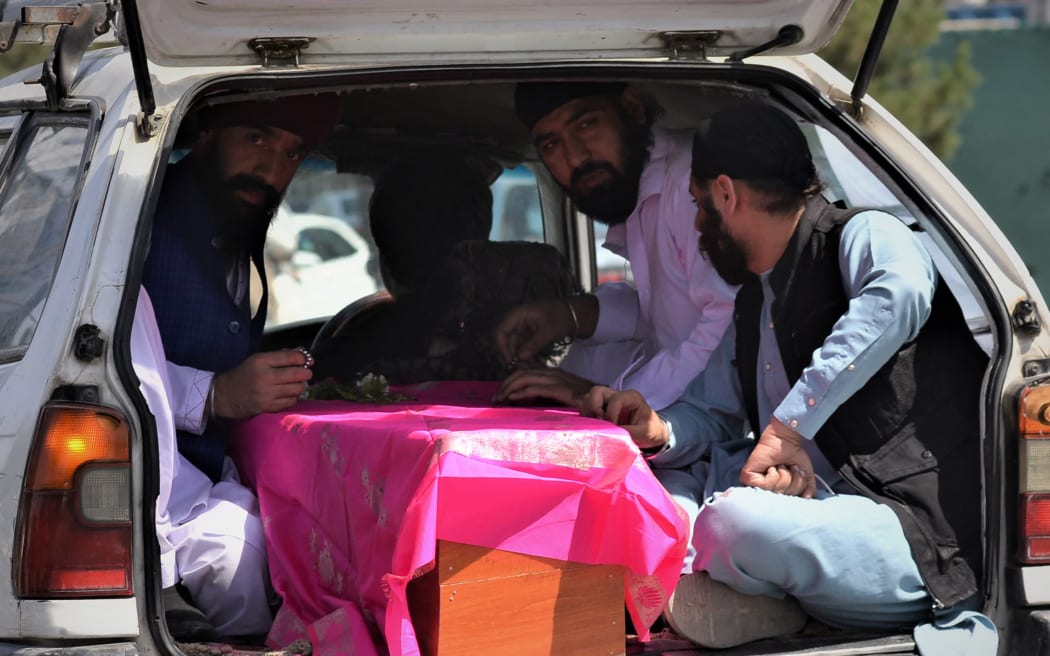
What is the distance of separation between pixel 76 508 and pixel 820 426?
1618 millimetres

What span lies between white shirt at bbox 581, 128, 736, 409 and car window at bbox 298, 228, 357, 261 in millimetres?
5753

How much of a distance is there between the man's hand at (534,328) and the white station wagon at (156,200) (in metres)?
0.96

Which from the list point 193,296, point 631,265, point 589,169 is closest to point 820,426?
point 631,265

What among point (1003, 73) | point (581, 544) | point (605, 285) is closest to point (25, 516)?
point (581, 544)

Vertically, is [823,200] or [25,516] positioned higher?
[823,200]

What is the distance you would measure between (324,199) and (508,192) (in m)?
1.65

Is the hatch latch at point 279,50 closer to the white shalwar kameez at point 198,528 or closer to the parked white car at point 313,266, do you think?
the white shalwar kameez at point 198,528

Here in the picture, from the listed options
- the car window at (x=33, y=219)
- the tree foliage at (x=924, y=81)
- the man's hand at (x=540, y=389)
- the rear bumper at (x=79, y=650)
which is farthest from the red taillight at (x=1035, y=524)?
the tree foliage at (x=924, y=81)

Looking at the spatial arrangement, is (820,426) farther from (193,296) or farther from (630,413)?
(193,296)

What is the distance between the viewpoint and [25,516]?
7.69 feet

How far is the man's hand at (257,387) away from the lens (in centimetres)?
329

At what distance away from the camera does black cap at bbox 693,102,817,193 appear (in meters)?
3.24

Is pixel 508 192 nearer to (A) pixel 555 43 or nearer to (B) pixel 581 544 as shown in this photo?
(A) pixel 555 43

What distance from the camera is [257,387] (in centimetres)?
329
